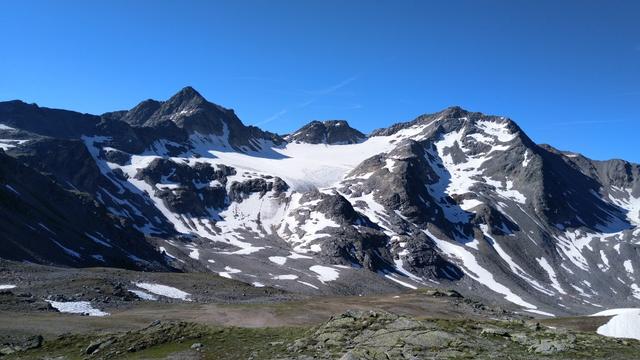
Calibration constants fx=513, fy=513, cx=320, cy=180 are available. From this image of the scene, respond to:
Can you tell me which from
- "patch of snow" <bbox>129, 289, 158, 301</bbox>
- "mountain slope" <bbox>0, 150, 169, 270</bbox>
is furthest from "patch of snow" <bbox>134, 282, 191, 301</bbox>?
"mountain slope" <bbox>0, 150, 169, 270</bbox>

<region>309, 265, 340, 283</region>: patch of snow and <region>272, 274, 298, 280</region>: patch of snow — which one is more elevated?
<region>309, 265, 340, 283</region>: patch of snow

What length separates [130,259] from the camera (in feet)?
447

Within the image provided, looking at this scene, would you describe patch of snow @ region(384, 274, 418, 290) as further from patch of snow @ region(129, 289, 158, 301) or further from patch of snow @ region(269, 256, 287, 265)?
patch of snow @ region(129, 289, 158, 301)

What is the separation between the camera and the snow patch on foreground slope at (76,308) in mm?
54294

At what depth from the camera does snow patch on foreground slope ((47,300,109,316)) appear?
5429 centimetres

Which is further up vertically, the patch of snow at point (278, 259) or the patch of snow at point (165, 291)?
the patch of snow at point (165, 291)

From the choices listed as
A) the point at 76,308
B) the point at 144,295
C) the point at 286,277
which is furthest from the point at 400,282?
the point at 76,308

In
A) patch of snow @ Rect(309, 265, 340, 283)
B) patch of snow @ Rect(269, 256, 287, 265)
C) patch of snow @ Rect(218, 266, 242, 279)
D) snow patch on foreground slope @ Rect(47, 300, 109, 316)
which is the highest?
snow patch on foreground slope @ Rect(47, 300, 109, 316)

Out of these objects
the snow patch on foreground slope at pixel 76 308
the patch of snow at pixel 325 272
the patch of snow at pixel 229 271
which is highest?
the snow patch on foreground slope at pixel 76 308

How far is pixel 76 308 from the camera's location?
56.0 m

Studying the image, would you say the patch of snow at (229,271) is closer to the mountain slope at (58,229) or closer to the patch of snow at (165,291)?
the mountain slope at (58,229)

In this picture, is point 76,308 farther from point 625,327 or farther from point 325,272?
point 325,272

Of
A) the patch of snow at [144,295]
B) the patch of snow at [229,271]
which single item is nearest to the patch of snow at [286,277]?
the patch of snow at [229,271]

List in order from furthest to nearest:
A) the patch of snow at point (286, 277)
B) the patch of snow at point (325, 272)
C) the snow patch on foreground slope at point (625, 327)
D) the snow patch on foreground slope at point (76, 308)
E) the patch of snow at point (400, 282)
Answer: the patch of snow at point (400, 282) → the patch of snow at point (325, 272) → the patch of snow at point (286, 277) → the snow patch on foreground slope at point (625, 327) → the snow patch on foreground slope at point (76, 308)
